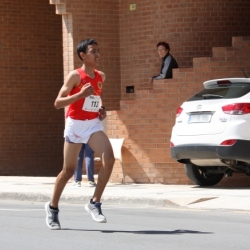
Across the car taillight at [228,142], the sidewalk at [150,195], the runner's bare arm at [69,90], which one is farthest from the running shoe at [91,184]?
the runner's bare arm at [69,90]

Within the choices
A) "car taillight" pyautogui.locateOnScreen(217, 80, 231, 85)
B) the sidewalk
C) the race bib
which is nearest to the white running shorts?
the race bib

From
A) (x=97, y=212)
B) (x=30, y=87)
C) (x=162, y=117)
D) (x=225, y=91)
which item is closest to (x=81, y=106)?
(x=97, y=212)

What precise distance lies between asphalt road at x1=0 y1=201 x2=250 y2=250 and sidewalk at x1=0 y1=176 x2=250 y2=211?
358 millimetres

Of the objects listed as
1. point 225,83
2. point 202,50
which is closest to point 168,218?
point 225,83

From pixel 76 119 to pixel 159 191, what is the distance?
4.76 meters

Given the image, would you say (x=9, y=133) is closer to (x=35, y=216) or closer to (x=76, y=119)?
(x=35, y=216)

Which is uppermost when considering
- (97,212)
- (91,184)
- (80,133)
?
(80,133)

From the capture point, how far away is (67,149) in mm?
10344

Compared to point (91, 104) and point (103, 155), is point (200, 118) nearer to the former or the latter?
point (91, 104)

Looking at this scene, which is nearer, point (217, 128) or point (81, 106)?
point (81, 106)

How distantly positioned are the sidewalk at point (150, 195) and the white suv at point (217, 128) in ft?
1.67

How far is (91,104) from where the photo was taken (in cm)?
1038

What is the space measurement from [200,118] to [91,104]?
4.48 m

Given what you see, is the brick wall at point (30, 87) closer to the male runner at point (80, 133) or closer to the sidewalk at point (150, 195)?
the sidewalk at point (150, 195)
